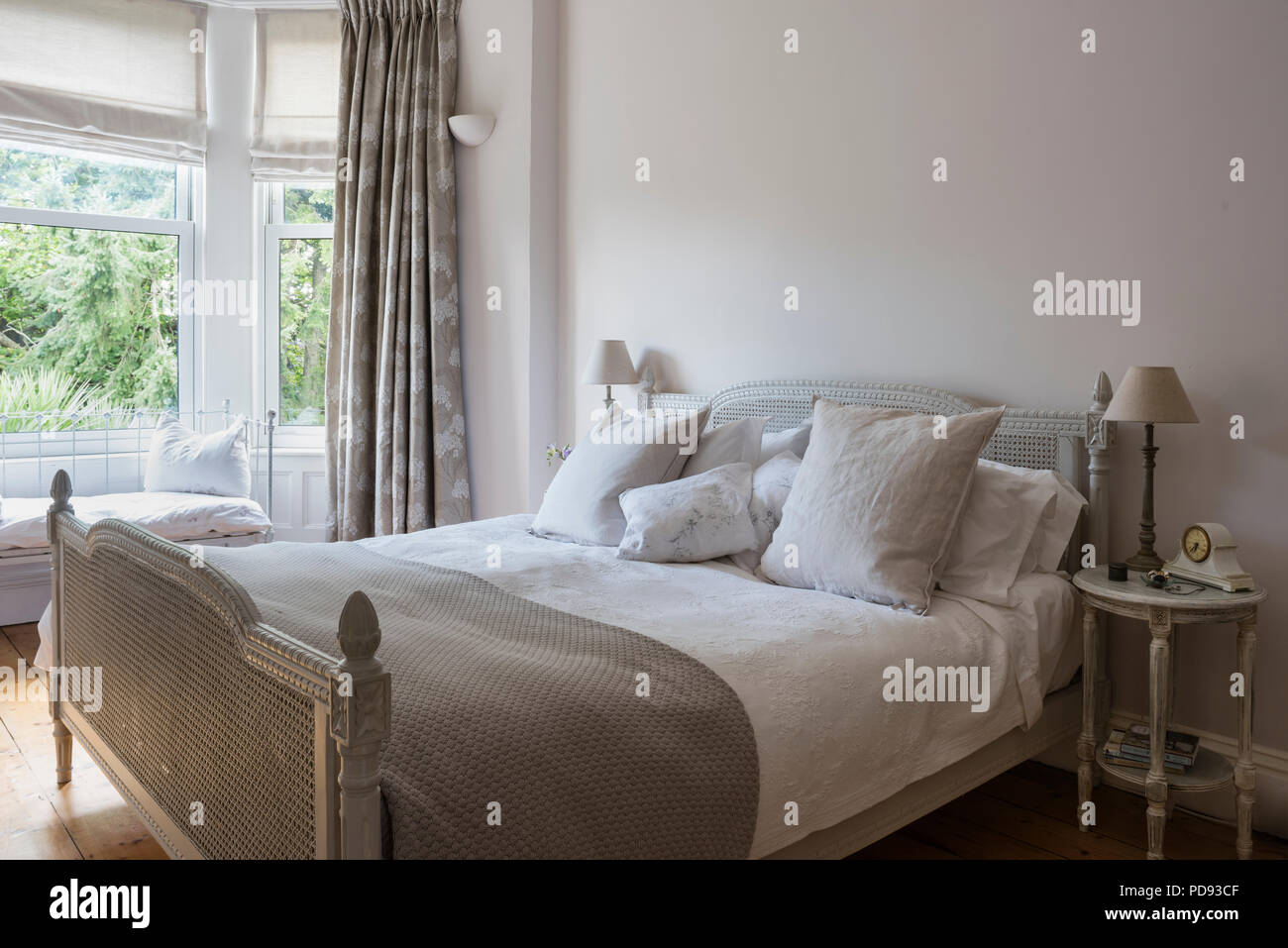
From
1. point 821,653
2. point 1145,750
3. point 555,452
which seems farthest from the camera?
point 555,452

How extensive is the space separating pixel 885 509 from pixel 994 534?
0.32m

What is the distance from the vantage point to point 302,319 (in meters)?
5.28

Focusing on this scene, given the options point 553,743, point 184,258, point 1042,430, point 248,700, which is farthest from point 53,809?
point 184,258

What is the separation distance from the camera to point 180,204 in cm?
507

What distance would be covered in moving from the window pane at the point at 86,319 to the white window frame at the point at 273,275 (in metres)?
0.43

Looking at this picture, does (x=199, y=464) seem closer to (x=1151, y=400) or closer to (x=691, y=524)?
(x=691, y=524)

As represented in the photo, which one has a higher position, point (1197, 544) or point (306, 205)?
point (306, 205)

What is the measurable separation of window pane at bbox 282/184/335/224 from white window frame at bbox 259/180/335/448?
0.08 feet

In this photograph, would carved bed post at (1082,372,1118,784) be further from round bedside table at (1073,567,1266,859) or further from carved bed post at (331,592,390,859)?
carved bed post at (331,592,390,859)

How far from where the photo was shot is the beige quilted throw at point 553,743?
141cm

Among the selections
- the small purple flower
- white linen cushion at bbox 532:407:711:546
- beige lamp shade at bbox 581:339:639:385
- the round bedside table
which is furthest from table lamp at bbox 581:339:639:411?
the round bedside table

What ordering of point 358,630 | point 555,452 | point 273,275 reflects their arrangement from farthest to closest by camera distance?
point 273,275 → point 555,452 → point 358,630

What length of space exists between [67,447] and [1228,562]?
482cm

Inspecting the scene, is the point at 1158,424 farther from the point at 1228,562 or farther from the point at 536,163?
the point at 536,163
